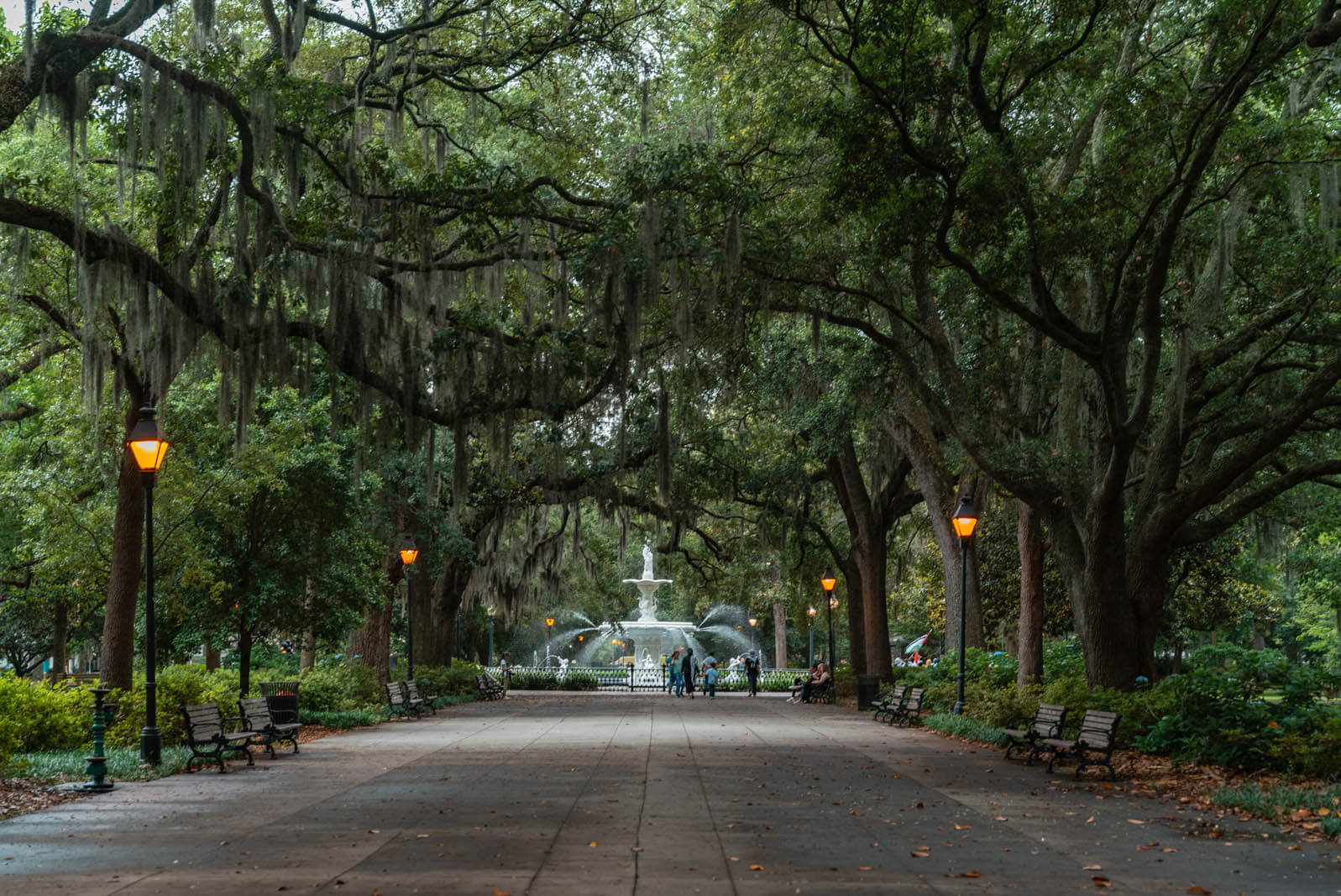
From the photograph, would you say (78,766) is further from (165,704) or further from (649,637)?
(649,637)

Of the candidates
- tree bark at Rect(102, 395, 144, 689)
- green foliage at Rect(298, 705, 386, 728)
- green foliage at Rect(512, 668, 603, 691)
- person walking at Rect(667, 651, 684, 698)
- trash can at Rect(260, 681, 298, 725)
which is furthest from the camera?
green foliage at Rect(512, 668, 603, 691)

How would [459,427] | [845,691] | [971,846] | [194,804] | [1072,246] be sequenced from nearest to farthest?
[971,846], [194,804], [1072,246], [459,427], [845,691]

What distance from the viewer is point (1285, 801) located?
1051cm

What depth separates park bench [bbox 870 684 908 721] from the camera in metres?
23.0

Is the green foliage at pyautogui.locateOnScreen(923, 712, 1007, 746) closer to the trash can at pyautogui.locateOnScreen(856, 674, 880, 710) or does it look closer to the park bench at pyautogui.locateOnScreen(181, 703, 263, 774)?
the trash can at pyautogui.locateOnScreen(856, 674, 880, 710)

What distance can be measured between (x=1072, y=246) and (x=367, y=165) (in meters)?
9.11

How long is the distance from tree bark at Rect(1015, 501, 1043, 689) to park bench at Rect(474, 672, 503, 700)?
18.1 m

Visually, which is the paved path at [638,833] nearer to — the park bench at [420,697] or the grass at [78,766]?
the grass at [78,766]

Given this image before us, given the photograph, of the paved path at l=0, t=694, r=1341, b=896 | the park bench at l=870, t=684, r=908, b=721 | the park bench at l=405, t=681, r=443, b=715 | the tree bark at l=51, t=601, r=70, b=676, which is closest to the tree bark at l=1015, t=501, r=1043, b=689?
the park bench at l=870, t=684, r=908, b=721

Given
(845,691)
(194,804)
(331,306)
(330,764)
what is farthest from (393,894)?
(845,691)

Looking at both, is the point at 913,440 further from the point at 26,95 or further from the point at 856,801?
the point at 26,95

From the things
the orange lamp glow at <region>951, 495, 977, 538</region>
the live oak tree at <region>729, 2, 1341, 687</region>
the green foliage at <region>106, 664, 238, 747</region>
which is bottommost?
the green foliage at <region>106, 664, 238, 747</region>

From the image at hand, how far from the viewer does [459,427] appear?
669 inches

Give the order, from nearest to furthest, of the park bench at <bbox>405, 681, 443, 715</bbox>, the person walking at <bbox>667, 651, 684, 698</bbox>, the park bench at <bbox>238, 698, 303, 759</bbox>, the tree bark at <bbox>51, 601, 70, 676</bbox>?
the park bench at <bbox>238, 698, 303, 759</bbox>, the park bench at <bbox>405, 681, 443, 715</bbox>, the tree bark at <bbox>51, 601, 70, 676</bbox>, the person walking at <bbox>667, 651, 684, 698</bbox>
